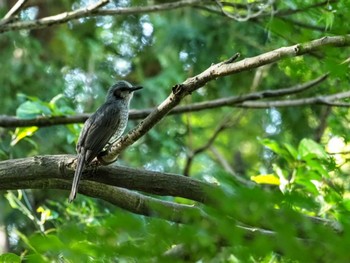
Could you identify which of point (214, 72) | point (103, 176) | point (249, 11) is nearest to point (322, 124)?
point (249, 11)

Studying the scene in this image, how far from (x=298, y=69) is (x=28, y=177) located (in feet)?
5.31

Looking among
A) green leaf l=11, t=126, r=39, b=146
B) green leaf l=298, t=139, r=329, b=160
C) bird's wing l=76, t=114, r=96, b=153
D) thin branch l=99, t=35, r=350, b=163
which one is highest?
thin branch l=99, t=35, r=350, b=163

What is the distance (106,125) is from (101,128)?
7cm

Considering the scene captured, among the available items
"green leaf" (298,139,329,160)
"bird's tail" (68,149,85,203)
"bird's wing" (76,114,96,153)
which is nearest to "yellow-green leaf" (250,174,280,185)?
"green leaf" (298,139,329,160)

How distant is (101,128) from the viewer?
4.56 metres

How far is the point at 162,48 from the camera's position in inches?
319

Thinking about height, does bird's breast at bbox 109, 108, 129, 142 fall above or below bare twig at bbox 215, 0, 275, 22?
below

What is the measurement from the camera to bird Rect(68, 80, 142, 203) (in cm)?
407

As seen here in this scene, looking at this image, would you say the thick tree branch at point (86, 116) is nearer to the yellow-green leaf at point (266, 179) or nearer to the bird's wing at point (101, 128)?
the bird's wing at point (101, 128)

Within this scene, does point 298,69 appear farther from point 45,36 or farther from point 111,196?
point 45,36

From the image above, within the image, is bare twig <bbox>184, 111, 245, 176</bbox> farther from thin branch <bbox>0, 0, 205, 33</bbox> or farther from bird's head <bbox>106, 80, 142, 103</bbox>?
thin branch <bbox>0, 0, 205, 33</bbox>

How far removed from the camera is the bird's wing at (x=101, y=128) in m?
4.20

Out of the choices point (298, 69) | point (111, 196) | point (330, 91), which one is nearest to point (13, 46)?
point (330, 91)

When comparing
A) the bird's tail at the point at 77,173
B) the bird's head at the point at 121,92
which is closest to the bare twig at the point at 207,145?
the bird's head at the point at 121,92
